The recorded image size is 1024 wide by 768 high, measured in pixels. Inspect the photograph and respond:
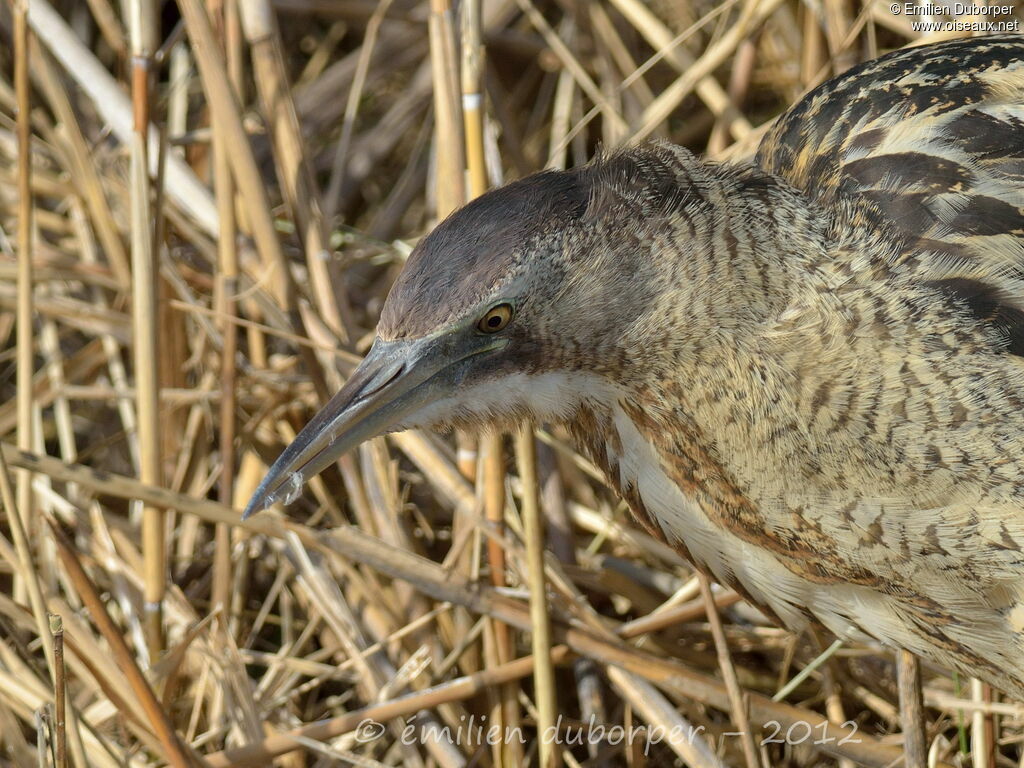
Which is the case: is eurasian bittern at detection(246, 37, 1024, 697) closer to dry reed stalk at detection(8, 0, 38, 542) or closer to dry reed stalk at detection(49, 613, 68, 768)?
dry reed stalk at detection(49, 613, 68, 768)

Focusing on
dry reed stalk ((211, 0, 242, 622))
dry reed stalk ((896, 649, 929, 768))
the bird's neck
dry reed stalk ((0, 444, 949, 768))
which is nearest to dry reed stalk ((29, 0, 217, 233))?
dry reed stalk ((211, 0, 242, 622))

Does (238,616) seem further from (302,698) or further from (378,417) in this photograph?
(378,417)

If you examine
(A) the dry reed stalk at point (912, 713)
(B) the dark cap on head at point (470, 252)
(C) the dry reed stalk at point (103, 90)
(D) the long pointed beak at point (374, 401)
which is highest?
(C) the dry reed stalk at point (103, 90)

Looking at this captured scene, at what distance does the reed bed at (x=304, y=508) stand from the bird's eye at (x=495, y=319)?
46 cm

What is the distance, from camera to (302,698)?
225cm

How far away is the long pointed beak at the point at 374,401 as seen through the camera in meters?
1.36

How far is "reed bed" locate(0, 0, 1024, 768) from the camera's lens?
1847 mm

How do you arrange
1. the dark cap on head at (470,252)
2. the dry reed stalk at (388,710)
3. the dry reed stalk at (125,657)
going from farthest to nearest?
the dry reed stalk at (388,710) → the dry reed stalk at (125,657) → the dark cap on head at (470,252)

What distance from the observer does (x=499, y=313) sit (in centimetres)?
135

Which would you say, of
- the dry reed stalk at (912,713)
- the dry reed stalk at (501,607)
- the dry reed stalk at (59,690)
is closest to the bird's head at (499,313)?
the dry reed stalk at (59,690)

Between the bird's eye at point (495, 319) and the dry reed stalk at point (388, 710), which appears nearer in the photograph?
the bird's eye at point (495, 319)

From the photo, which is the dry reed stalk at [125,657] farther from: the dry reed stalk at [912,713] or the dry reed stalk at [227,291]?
the dry reed stalk at [912,713]

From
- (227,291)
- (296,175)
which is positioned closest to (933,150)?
(296,175)

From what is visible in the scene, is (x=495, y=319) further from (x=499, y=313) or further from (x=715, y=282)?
(x=715, y=282)
